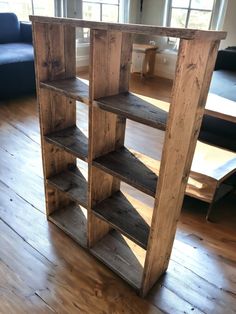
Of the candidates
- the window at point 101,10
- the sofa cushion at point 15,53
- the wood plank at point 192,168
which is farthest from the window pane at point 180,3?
the wood plank at point 192,168

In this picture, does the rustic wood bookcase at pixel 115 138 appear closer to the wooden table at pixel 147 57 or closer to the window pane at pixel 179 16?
the wooden table at pixel 147 57

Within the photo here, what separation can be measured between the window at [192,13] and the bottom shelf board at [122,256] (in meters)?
3.83

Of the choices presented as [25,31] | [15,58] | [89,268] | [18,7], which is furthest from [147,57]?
[89,268]

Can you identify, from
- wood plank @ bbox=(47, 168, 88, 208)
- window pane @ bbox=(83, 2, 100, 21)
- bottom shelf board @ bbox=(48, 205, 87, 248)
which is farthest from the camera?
window pane @ bbox=(83, 2, 100, 21)

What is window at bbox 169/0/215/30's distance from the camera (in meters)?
4.26

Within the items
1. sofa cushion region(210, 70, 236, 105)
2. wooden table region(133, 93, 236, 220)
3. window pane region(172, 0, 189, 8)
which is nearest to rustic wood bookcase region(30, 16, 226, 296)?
wooden table region(133, 93, 236, 220)

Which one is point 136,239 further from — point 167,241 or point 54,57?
point 54,57

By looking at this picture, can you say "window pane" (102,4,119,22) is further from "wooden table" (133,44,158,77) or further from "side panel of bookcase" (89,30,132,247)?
"side panel of bookcase" (89,30,132,247)

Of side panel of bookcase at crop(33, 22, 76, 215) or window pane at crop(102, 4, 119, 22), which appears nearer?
side panel of bookcase at crop(33, 22, 76, 215)

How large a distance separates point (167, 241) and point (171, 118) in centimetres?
65

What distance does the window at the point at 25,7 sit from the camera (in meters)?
4.00

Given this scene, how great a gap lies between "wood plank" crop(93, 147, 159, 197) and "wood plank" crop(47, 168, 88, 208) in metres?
0.29

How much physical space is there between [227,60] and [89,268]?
9.85 feet

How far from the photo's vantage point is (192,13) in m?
4.43
